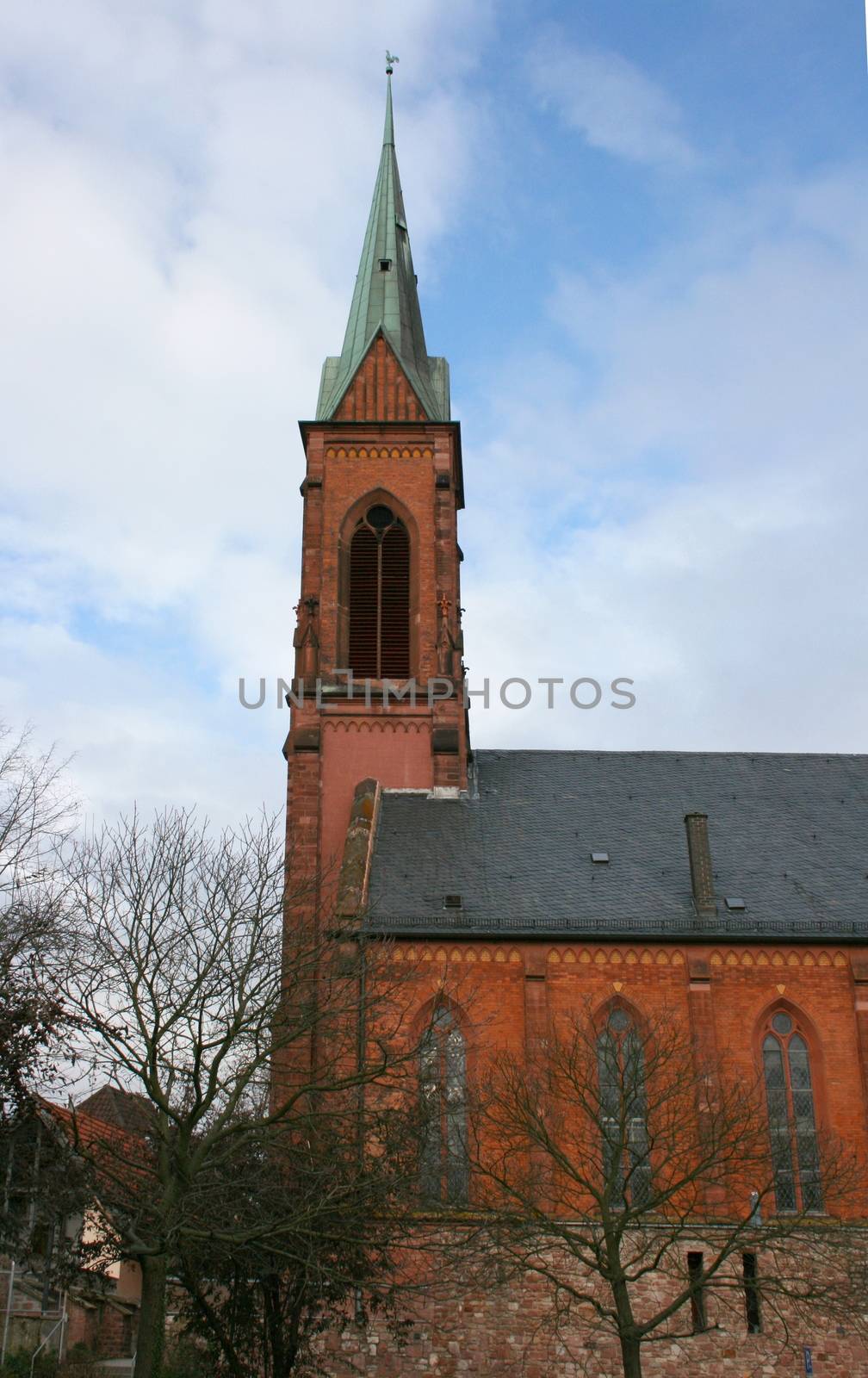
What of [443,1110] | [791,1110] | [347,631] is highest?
[347,631]

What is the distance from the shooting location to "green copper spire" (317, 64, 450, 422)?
36344 millimetres

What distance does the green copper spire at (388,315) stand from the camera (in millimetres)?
36344

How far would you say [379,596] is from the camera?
33.7 metres

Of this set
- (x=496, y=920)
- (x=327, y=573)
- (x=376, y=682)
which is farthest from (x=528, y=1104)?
(x=327, y=573)

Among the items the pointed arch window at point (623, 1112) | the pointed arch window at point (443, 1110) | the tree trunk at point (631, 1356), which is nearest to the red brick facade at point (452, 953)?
the pointed arch window at point (443, 1110)

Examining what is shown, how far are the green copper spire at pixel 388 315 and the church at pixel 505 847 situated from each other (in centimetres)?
9

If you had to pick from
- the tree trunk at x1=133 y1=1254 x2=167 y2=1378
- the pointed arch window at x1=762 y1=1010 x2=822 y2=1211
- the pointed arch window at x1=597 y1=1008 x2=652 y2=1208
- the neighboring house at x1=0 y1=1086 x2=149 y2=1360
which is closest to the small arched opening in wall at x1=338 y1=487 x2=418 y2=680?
the pointed arch window at x1=597 y1=1008 x2=652 y2=1208

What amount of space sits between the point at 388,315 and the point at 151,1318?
1083 inches

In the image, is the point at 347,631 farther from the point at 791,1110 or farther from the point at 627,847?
the point at 791,1110

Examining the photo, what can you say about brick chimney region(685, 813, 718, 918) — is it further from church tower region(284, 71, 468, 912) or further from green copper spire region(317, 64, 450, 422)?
green copper spire region(317, 64, 450, 422)

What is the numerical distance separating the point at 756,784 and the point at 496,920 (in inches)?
359

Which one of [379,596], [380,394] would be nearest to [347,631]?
[379,596]

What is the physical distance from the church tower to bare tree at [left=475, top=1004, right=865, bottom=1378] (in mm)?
6537

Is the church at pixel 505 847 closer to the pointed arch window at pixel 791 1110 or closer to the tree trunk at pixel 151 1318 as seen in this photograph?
the pointed arch window at pixel 791 1110
